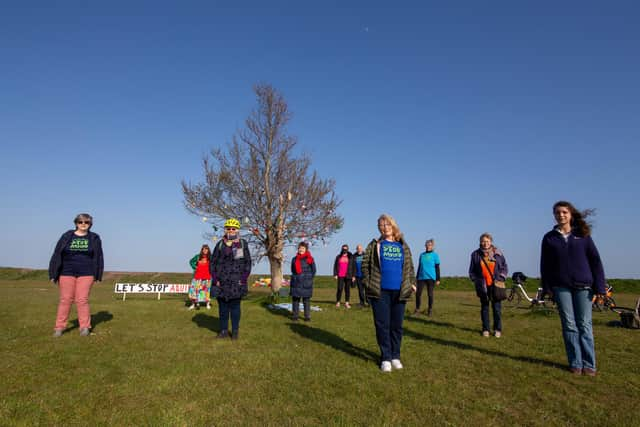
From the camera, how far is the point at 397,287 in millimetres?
6039

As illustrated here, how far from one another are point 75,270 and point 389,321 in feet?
21.5

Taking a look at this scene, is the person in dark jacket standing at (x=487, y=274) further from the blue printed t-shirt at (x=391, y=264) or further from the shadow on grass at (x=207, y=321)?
the shadow on grass at (x=207, y=321)

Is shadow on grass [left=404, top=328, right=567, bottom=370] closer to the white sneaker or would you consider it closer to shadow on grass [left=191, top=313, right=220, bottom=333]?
the white sneaker

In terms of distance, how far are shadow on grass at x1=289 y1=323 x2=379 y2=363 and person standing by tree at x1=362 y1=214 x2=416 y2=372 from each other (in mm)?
573

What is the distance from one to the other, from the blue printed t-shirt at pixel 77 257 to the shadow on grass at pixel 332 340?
4.78 metres

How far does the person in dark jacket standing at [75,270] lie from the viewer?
26.1 feet

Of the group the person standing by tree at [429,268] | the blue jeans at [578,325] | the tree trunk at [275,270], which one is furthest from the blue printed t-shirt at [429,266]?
the tree trunk at [275,270]

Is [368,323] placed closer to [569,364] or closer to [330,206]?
[569,364]

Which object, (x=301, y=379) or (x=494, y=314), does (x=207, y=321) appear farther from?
(x=494, y=314)

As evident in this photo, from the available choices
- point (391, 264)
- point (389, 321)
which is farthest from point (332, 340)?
point (391, 264)

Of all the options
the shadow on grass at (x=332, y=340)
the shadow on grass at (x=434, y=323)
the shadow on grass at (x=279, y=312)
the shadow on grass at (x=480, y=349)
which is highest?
the shadow on grass at (x=434, y=323)

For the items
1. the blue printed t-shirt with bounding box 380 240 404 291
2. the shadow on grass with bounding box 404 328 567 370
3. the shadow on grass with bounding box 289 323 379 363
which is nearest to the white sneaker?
the shadow on grass with bounding box 289 323 379 363

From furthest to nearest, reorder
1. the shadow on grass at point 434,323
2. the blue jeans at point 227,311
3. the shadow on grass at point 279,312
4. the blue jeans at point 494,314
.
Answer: the shadow on grass at point 279,312
the shadow on grass at point 434,323
the blue jeans at point 494,314
the blue jeans at point 227,311

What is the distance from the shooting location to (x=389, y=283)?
19.7 feet
